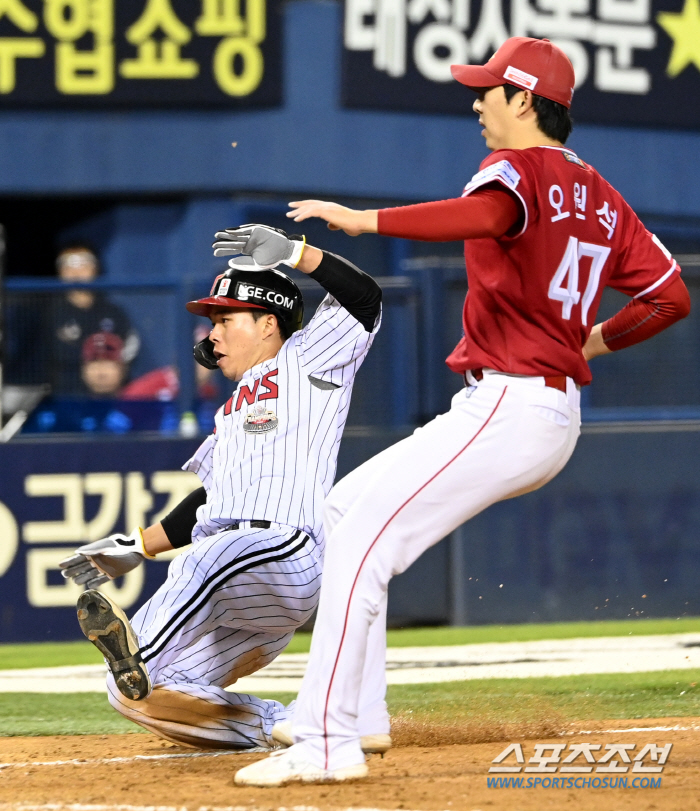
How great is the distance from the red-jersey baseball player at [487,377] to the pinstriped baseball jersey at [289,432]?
22.6 inches

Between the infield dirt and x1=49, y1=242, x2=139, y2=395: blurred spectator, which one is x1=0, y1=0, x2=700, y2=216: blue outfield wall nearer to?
x1=49, y1=242, x2=139, y2=395: blurred spectator

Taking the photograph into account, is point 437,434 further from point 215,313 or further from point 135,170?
point 135,170

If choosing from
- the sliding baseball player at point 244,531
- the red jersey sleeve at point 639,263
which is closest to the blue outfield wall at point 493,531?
the sliding baseball player at point 244,531

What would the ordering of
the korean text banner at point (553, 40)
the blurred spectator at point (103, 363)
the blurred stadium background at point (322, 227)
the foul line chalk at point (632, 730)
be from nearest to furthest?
the foul line chalk at point (632, 730) → the blurred stadium background at point (322, 227) → the blurred spectator at point (103, 363) → the korean text banner at point (553, 40)

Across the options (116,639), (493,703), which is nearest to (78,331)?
(493,703)

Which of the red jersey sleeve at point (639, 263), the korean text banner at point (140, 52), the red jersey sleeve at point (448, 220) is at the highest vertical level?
the korean text banner at point (140, 52)

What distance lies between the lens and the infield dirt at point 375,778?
3.28 metres

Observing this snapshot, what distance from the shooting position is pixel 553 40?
434 inches

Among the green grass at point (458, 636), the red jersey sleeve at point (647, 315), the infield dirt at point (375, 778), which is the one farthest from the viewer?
the green grass at point (458, 636)

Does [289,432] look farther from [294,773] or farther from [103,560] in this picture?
[294,773]

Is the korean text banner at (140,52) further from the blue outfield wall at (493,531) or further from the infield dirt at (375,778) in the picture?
the infield dirt at (375,778)

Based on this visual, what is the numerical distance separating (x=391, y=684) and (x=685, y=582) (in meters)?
2.76

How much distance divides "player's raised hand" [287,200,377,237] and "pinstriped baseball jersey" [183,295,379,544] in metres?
0.86

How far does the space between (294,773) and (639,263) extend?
1.74 metres
